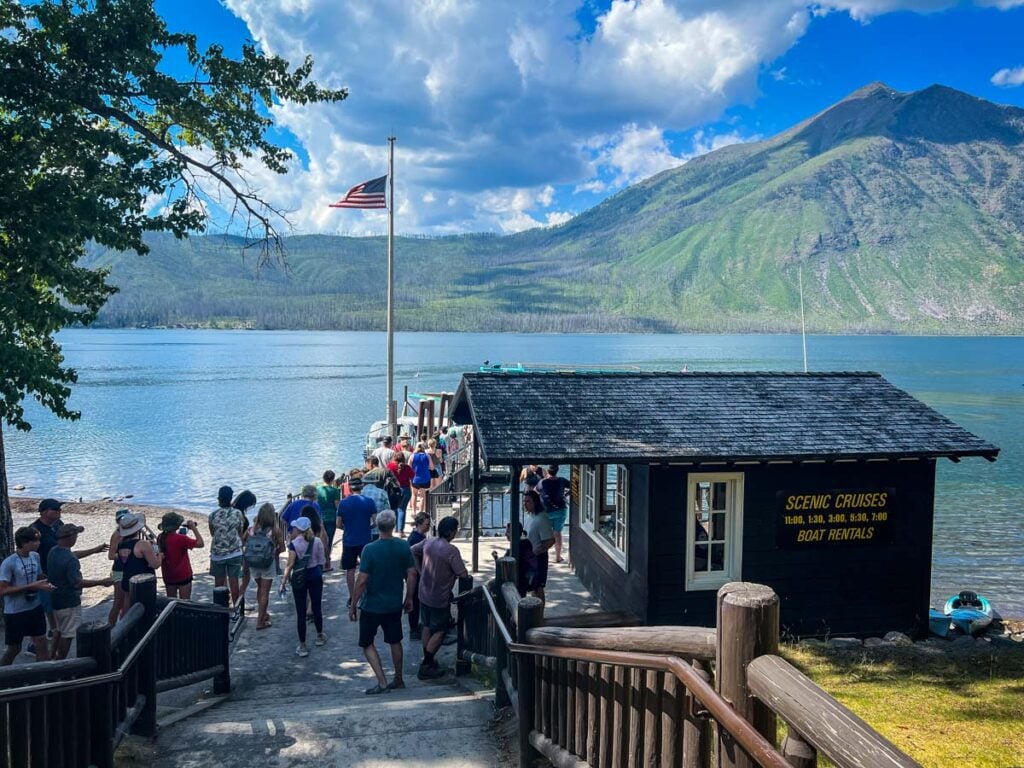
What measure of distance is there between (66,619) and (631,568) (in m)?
7.23

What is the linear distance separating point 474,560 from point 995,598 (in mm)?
14314

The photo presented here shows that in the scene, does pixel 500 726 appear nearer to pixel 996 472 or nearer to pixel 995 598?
pixel 995 598

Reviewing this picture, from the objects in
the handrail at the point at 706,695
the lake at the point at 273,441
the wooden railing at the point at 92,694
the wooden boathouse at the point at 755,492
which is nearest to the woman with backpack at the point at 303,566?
the wooden railing at the point at 92,694

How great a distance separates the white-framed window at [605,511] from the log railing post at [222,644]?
556 cm

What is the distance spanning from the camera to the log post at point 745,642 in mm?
2766

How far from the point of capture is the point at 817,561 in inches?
440

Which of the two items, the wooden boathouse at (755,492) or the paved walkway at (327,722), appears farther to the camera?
the wooden boathouse at (755,492)

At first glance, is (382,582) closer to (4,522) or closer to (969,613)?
(4,522)

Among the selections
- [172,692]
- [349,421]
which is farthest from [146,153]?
[349,421]

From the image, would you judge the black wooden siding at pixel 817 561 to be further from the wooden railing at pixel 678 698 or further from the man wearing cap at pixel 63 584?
the man wearing cap at pixel 63 584

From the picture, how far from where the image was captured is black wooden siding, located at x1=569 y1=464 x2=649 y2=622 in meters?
10.7

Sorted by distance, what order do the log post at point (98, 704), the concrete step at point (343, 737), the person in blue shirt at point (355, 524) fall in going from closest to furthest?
the log post at point (98, 704) → the concrete step at point (343, 737) → the person in blue shirt at point (355, 524)

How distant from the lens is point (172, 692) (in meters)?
8.15

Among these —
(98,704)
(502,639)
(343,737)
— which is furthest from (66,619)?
(502,639)
